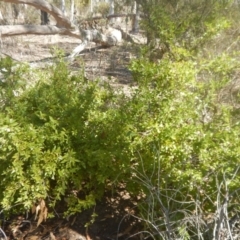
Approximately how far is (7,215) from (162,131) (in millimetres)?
1586

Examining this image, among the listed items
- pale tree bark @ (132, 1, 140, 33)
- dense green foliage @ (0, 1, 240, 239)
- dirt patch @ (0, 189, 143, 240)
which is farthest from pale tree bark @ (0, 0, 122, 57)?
dirt patch @ (0, 189, 143, 240)

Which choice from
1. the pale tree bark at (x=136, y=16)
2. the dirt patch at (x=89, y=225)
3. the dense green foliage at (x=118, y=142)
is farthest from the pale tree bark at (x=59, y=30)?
the dirt patch at (x=89, y=225)

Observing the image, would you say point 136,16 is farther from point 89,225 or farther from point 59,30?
point 89,225

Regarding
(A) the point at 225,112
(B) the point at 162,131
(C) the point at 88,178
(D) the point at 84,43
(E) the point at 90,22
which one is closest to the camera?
(B) the point at 162,131

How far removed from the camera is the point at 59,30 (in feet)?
27.5

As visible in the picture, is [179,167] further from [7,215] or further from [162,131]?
[7,215]

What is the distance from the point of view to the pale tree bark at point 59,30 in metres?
7.33

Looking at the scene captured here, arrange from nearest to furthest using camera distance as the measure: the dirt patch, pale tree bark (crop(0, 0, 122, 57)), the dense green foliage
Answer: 1. the dense green foliage
2. the dirt patch
3. pale tree bark (crop(0, 0, 122, 57))

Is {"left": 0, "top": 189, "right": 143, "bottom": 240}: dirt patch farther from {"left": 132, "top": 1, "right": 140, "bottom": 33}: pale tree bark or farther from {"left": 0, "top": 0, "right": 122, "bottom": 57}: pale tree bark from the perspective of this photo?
{"left": 132, "top": 1, "right": 140, "bottom": 33}: pale tree bark

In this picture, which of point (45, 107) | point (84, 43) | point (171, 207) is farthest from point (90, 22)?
point (171, 207)

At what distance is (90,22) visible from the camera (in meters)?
11.6

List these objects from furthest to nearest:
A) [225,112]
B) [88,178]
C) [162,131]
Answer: [88,178], [225,112], [162,131]

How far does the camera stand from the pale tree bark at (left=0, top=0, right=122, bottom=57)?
24.1 feet

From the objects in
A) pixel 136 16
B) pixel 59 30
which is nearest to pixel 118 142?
pixel 59 30
